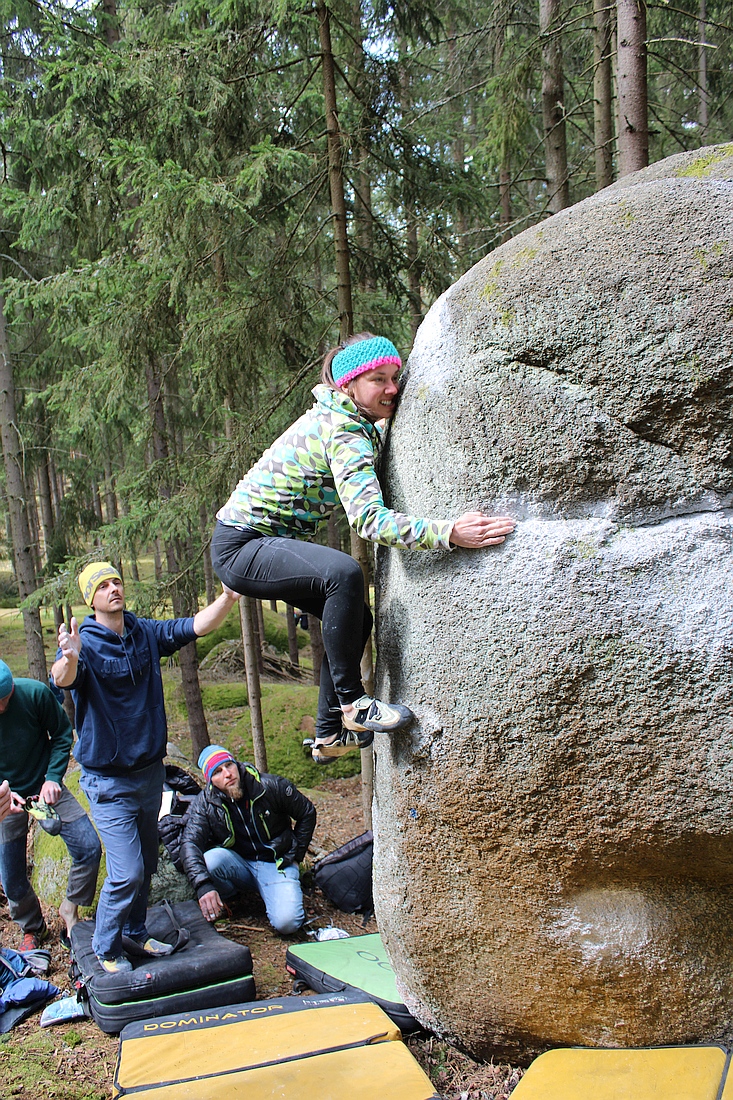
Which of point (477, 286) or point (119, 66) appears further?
point (119, 66)

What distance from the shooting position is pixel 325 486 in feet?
12.4

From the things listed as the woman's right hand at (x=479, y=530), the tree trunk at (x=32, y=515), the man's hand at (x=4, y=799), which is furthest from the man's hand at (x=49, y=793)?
the tree trunk at (x=32, y=515)

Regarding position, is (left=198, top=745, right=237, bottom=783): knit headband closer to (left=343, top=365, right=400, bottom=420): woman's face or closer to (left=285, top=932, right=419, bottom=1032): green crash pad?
(left=285, top=932, right=419, bottom=1032): green crash pad

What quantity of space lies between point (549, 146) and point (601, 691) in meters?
7.10

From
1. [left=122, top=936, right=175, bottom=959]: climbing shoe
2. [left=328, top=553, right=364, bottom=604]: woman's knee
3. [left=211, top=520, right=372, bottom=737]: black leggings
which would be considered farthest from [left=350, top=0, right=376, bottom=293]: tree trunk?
[left=122, top=936, right=175, bottom=959]: climbing shoe

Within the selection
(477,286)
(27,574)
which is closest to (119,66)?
(477,286)

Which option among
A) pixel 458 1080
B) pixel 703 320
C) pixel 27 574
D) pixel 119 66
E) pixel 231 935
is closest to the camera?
pixel 703 320

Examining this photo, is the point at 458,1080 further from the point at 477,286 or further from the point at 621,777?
the point at 477,286

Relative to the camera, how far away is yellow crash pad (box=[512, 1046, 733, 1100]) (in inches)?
119

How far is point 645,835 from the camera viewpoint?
3.22 meters

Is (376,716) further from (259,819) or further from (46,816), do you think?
(259,819)

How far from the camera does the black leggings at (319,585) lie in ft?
11.6

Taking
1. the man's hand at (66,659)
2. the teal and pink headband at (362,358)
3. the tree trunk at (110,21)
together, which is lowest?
the man's hand at (66,659)

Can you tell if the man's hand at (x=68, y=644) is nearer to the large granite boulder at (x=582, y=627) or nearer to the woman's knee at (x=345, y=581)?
the woman's knee at (x=345, y=581)
